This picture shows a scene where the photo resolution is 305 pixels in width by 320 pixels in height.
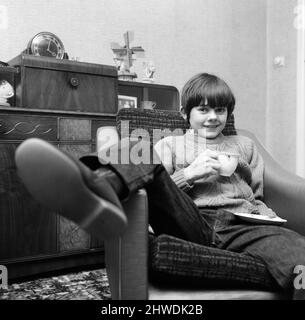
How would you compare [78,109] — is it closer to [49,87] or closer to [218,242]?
[49,87]

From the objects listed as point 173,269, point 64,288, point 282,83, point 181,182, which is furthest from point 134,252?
point 282,83

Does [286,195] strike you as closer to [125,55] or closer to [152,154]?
[152,154]

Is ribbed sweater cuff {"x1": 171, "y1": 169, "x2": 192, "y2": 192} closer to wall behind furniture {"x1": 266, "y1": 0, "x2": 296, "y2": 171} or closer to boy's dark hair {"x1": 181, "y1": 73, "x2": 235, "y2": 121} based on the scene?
boy's dark hair {"x1": 181, "y1": 73, "x2": 235, "y2": 121}

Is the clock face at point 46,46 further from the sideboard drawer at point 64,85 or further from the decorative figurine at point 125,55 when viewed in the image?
the decorative figurine at point 125,55

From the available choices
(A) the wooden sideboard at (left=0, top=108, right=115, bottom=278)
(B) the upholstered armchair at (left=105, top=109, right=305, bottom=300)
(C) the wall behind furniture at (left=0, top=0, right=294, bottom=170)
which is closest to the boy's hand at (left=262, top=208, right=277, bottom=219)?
(B) the upholstered armchair at (left=105, top=109, right=305, bottom=300)

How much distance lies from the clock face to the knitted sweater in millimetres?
996

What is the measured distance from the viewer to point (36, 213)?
71.0 inches

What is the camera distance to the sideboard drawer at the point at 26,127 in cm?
172

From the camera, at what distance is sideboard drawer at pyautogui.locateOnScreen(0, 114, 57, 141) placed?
1718 millimetres

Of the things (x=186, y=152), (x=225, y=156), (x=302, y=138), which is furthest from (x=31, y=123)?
(x=302, y=138)

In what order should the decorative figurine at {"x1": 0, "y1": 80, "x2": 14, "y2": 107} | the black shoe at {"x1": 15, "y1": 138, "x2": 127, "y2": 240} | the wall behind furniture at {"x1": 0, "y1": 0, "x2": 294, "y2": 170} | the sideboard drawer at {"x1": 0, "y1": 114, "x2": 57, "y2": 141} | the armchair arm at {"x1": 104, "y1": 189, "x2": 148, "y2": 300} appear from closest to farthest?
the black shoe at {"x1": 15, "y1": 138, "x2": 127, "y2": 240} → the armchair arm at {"x1": 104, "y1": 189, "x2": 148, "y2": 300} → the sideboard drawer at {"x1": 0, "y1": 114, "x2": 57, "y2": 141} → the decorative figurine at {"x1": 0, "y1": 80, "x2": 14, "y2": 107} → the wall behind furniture at {"x1": 0, "y1": 0, "x2": 294, "y2": 170}

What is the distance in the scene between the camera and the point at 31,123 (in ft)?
5.84

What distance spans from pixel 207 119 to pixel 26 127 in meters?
0.87
